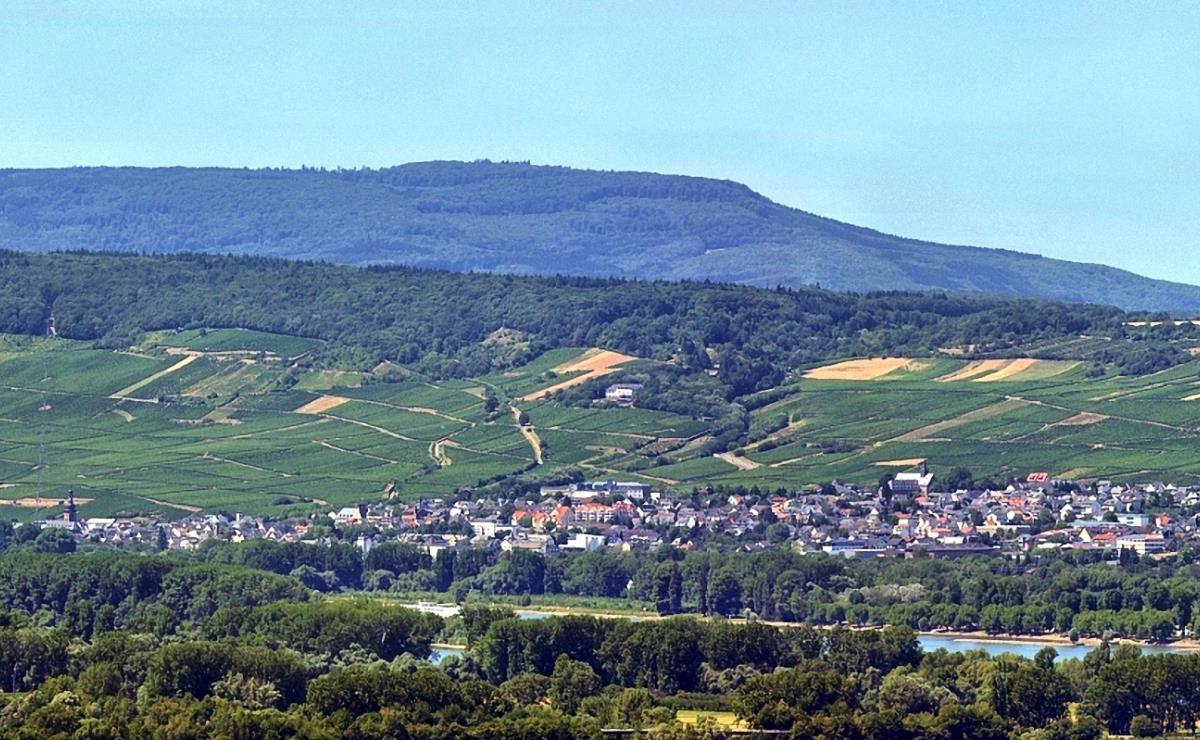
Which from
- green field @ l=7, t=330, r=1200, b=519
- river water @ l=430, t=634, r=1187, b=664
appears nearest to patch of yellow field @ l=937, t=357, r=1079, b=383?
green field @ l=7, t=330, r=1200, b=519

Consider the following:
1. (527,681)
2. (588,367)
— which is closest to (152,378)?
(588,367)

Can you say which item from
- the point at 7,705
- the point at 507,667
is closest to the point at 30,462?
the point at 507,667

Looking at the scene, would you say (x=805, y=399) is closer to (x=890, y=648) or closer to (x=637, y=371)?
(x=637, y=371)

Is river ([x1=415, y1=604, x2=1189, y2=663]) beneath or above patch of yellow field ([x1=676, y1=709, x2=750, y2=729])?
beneath

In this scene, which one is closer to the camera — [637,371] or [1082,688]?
[1082,688]

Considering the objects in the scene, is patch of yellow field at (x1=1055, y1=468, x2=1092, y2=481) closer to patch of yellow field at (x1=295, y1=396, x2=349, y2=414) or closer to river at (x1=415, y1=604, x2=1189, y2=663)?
river at (x1=415, y1=604, x2=1189, y2=663)

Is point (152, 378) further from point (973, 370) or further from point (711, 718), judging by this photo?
point (711, 718)

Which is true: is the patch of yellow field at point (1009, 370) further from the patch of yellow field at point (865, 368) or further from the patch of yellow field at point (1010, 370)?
the patch of yellow field at point (865, 368)
